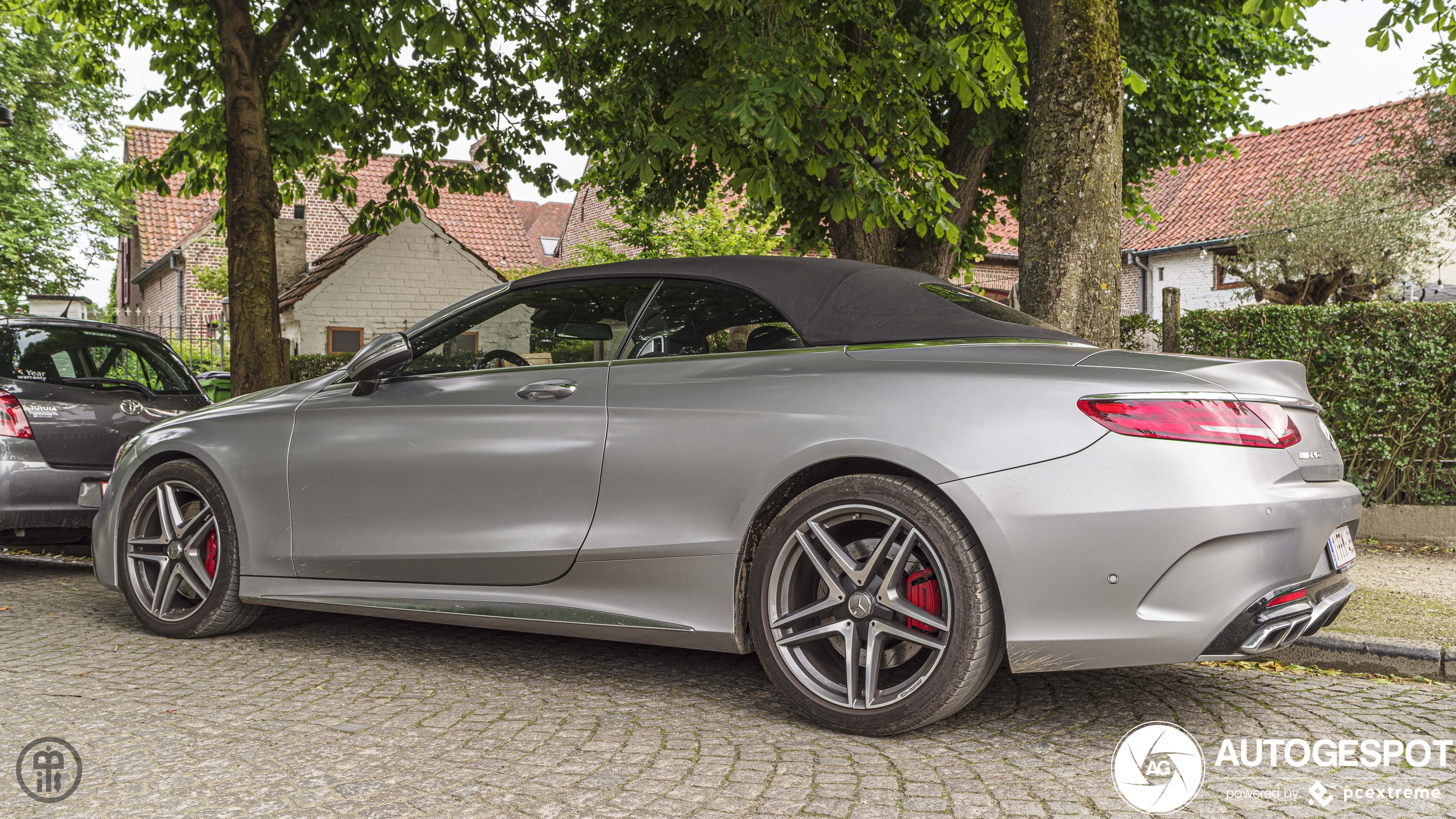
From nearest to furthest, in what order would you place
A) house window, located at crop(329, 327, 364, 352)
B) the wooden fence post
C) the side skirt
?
the side skirt → the wooden fence post → house window, located at crop(329, 327, 364, 352)

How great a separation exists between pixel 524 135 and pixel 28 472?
26.7 ft

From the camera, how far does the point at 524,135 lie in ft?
44.5

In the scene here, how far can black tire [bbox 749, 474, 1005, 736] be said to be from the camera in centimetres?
321

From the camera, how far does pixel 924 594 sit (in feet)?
11.1

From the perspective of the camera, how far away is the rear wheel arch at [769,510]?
11.5 ft

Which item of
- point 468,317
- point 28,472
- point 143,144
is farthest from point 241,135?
point 143,144

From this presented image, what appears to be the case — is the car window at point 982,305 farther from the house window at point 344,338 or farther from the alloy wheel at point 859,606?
the house window at point 344,338

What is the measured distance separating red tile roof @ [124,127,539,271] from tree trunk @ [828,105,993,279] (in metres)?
23.4

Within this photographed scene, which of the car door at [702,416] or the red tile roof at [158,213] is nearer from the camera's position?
the car door at [702,416]

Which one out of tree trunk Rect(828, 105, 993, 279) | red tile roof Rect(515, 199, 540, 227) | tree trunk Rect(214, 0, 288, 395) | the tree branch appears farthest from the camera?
red tile roof Rect(515, 199, 540, 227)

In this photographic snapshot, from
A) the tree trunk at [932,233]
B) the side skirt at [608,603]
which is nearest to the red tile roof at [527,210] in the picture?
the tree trunk at [932,233]

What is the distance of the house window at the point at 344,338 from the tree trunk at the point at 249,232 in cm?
1746

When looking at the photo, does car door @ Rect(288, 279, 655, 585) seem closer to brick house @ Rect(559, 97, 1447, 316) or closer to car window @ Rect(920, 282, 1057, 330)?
car window @ Rect(920, 282, 1057, 330)

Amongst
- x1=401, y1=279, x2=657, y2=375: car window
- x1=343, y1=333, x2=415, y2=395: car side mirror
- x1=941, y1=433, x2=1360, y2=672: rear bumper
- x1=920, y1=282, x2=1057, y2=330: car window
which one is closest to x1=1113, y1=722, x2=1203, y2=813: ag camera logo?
x1=941, y1=433, x2=1360, y2=672: rear bumper
